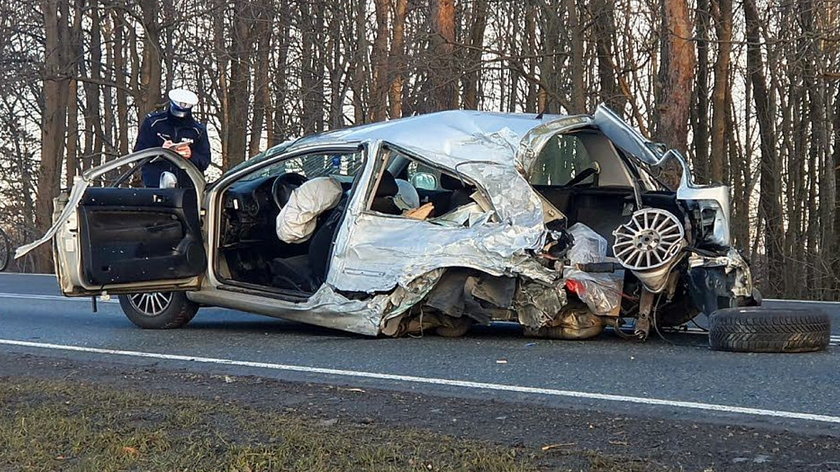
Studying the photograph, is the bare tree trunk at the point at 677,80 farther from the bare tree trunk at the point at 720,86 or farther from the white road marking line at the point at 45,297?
the white road marking line at the point at 45,297

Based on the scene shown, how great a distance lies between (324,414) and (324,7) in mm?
19858

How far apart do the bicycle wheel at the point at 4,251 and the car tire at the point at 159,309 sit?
31.9 feet

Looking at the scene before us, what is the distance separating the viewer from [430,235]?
6.68m

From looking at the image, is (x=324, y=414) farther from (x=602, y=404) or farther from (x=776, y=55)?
(x=776, y=55)

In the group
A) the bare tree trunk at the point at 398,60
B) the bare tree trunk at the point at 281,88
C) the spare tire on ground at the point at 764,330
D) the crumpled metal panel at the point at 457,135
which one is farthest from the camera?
the bare tree trunk at the point at 281,88

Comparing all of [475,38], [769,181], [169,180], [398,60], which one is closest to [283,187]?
[169,180]

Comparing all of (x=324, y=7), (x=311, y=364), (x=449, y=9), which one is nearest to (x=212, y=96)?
(x=324, y=7)

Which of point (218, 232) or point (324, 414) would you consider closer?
point (324, 414)

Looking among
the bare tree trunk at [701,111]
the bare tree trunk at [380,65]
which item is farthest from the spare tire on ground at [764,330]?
the bare tree trunk at [701,111]

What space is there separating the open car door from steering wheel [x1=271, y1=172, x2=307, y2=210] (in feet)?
2.02

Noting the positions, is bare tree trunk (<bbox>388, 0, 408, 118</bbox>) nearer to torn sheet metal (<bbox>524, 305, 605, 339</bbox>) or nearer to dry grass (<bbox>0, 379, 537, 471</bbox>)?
torn sheet metal (<bbox>524, 305, 605, 339</bbox>)

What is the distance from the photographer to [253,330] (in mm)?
8000

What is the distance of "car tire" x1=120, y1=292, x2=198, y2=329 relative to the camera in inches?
309

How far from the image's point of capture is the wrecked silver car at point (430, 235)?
6.41 meters
